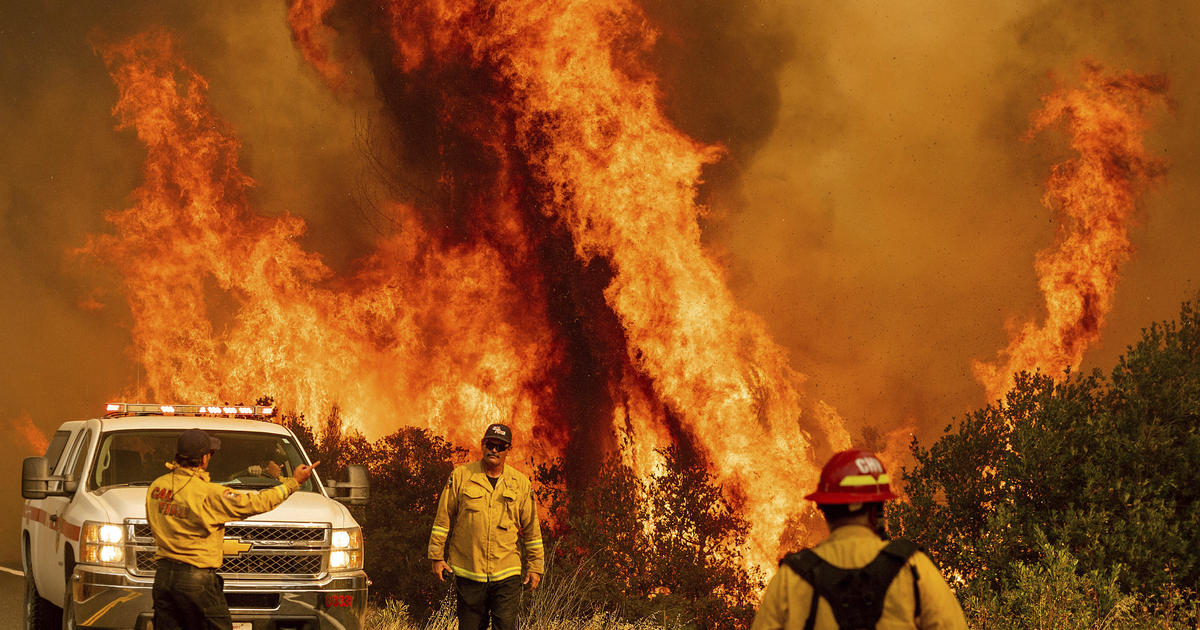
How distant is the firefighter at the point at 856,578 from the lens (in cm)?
374

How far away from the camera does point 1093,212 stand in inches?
1260

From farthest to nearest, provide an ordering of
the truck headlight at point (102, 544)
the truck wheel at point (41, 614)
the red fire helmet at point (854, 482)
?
the truck wheel at point (41, 614) → the truck headlight at point (102, 544) → the red fire helmet at point (854, 482)

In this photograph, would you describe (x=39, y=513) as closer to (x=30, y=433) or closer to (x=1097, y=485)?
(x=1097, y=485)

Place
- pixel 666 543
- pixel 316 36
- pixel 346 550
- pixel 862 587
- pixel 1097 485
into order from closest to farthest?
1. pixel 862 587
2. pixel 346 550
3. pixel 1097 485
4. pixel 666 543
5. pixel 316 36

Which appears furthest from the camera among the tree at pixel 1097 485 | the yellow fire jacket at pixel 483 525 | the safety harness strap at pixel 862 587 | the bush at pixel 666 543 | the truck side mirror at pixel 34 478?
the bush at pixel 666 543

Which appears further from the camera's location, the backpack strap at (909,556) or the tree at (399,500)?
the tree at (399,500)

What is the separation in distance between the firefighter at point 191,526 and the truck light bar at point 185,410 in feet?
11.4

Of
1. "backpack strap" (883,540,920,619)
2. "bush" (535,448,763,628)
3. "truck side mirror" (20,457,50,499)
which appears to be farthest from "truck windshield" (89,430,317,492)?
"bush" (535,448,763,628)

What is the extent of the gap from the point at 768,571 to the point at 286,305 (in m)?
17.8

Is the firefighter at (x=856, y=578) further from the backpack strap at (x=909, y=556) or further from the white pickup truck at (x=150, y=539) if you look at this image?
the white pickup truck at (x=150, y=539)

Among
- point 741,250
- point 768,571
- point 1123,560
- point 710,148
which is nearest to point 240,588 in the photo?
point 1123,560

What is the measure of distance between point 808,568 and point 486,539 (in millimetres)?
4798

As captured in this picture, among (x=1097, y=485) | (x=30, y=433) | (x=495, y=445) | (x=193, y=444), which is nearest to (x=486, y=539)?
(x=495, y=445)

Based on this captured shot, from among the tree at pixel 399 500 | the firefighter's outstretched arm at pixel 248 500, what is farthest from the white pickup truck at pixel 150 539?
the tree at pixel 399 500
